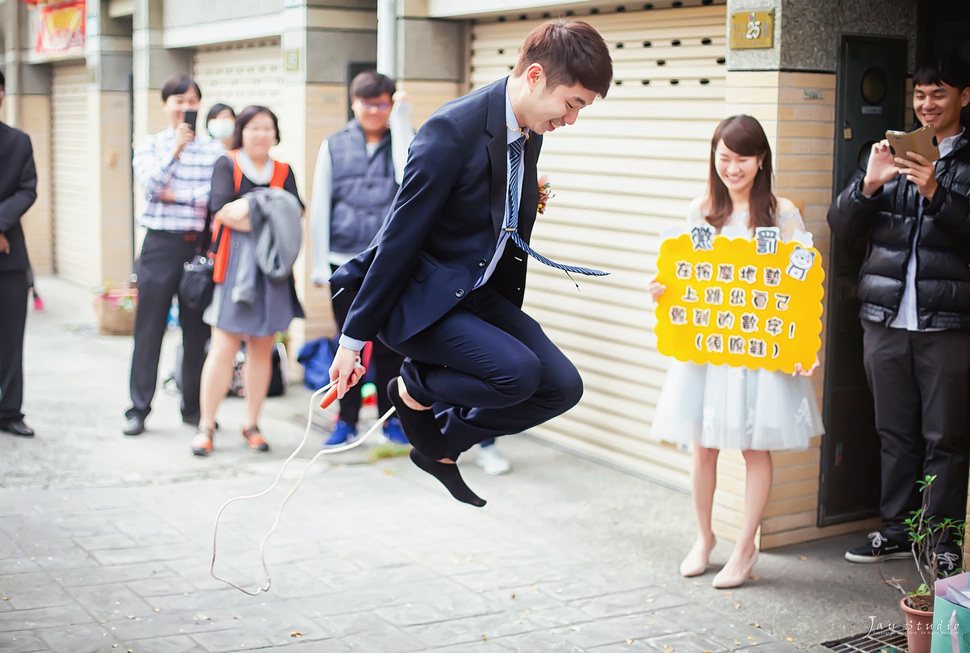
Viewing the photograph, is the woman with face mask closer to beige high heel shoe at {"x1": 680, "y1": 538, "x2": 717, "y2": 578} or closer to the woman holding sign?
the woman holding sign

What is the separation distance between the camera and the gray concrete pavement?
512 cm

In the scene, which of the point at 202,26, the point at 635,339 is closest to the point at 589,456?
the point at 635,339

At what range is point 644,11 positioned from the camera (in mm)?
7453

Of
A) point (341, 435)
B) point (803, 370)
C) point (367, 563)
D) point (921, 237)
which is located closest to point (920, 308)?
point (921, 237)

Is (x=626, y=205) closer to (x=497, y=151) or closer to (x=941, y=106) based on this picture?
(x=941, y=106)

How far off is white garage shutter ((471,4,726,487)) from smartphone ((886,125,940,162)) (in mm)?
1604

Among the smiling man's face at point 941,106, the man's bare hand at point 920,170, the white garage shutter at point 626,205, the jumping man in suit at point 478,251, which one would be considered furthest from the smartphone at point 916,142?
the jumping man in suit at point 478,251

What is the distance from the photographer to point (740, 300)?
577 cm

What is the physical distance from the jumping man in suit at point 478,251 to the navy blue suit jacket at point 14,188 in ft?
14.0

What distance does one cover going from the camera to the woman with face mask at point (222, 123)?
822 cm

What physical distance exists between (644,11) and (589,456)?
2842 millimetres

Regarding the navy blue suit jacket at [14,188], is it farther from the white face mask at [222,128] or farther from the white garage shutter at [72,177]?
the white garage shutter at [72,177]

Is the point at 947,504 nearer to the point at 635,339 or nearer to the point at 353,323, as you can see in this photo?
the point at 635,339

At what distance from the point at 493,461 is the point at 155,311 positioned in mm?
2525
